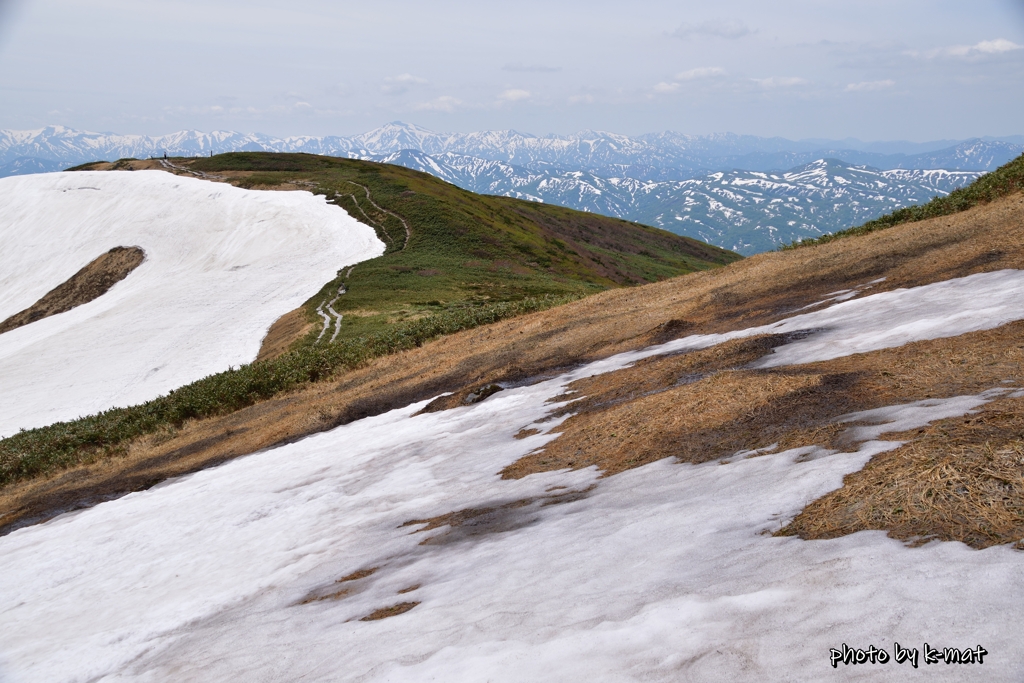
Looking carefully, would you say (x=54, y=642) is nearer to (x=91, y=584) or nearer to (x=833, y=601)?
(x=91, y=584)

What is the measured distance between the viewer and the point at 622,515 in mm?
10023

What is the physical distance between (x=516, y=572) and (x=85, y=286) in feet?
284

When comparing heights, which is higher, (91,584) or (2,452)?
(2,452)

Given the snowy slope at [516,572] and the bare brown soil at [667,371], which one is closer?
the snowy slope at [516,572]

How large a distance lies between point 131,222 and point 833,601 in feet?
347

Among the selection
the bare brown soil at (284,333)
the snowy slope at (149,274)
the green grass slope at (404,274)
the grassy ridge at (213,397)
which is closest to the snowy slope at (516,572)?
the grassy ridge at (213,397)

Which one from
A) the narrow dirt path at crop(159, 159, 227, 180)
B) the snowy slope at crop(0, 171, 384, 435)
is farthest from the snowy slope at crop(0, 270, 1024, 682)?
the narrow dirt path at crop(159, 159, 227, 180)

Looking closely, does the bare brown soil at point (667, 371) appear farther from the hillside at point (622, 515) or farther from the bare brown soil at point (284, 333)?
the bare brown soil at point (284, 333)

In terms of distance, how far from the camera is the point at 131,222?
95812 mm

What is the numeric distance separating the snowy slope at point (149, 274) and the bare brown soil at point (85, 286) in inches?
64.3

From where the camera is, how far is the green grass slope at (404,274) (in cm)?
3384

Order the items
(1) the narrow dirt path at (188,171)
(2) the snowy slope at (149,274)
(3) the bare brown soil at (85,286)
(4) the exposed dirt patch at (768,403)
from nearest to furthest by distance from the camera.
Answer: (4) the exposed dirt patch at (768,403) < (2) the snowy slope at (149,274) < (3) the bare brown soil at (85,286) < (1) the narrow dirt path at (188,171)

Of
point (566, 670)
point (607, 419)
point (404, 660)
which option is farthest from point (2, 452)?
point (566, 670)

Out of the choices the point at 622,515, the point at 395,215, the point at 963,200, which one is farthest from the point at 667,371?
the point at 395,215
